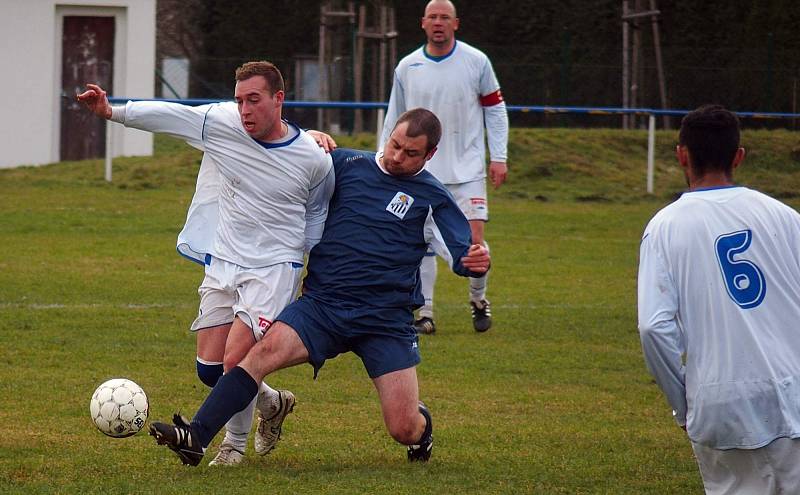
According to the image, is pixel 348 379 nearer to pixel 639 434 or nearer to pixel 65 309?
pixel 639 434

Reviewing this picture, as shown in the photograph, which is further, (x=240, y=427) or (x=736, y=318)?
(x=240, y=427)

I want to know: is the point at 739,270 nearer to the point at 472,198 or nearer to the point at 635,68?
the point at 472,198

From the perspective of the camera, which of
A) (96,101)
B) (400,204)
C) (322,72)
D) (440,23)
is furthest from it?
(322,72)

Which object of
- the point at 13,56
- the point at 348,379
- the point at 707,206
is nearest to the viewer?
the point at 707,206

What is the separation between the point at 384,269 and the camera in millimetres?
5379

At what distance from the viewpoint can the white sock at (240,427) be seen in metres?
5.38

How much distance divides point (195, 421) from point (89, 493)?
0.49 metres

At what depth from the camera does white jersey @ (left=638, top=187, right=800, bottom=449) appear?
3.74 m

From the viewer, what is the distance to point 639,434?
6.25 m

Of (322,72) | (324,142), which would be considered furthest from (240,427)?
(322,72)

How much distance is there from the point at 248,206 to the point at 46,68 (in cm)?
Result: 1693

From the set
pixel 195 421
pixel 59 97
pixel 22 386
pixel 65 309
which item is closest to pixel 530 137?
pixel 59 97

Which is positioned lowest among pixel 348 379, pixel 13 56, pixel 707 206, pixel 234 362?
pixel 348 379

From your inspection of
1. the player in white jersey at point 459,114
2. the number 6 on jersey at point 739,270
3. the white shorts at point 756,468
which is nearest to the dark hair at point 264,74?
the number 6 on jersey at point 739,270
